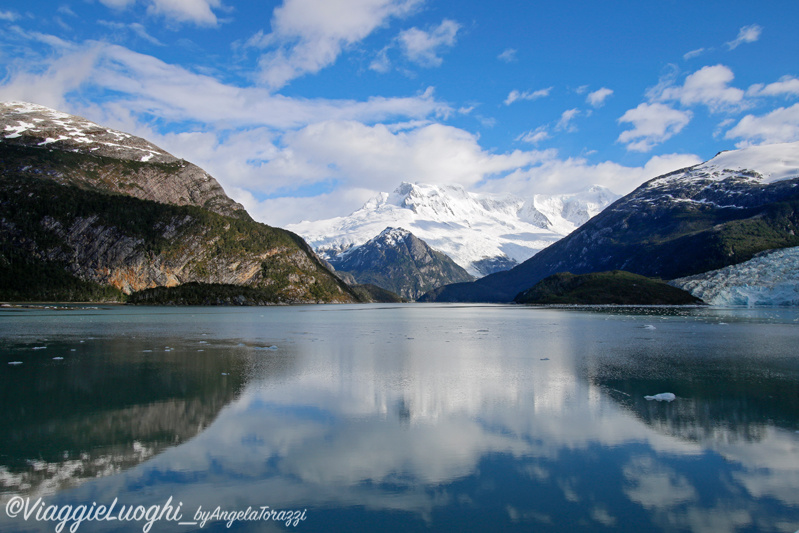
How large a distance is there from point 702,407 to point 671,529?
→ 1421cm

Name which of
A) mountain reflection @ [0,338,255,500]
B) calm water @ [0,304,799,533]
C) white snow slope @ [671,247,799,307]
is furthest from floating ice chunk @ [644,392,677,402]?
white snow slope @ [671,247,799,307]

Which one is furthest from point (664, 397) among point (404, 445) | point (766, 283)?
point (766, 283)

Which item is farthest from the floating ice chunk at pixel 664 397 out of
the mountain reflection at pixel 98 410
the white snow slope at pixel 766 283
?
the white snow slope at pixel 766 283

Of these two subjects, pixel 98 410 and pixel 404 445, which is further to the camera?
pixel 98 410

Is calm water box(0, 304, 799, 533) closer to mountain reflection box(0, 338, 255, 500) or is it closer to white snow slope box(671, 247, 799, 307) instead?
mountain reflection box(0, 338, 255, 500)

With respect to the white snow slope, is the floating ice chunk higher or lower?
lower

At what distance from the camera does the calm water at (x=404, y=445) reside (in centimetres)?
1246

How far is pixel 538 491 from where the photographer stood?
13.7 m

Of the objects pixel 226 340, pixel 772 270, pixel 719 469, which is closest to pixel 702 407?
pixel 719 469

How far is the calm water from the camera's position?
491 inches

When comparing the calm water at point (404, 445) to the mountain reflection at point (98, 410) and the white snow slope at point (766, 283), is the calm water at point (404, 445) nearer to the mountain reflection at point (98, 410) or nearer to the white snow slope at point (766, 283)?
the mountain reflection at point (98, 410)

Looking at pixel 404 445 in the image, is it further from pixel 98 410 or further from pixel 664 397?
pixel 664 397

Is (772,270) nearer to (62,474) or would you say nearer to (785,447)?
(785,447)

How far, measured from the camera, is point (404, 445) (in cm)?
1766
